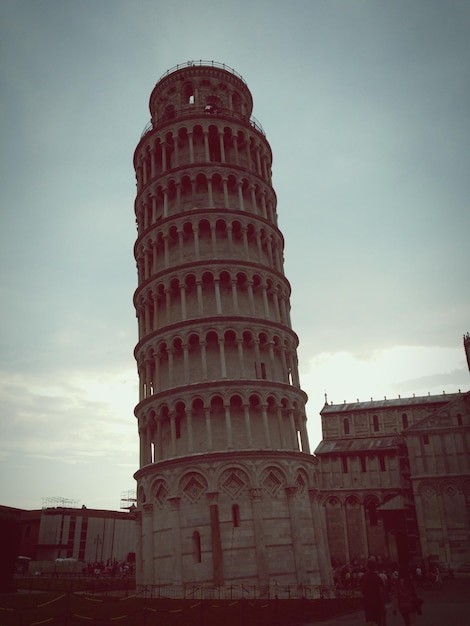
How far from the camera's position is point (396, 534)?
207 feet

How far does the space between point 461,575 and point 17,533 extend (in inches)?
1607

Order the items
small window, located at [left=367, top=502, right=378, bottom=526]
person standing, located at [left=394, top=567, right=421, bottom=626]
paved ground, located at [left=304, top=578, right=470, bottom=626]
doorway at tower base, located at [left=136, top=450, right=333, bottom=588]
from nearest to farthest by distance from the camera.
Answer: person standing, located at [left=394, top=567, right=421, bottom=626] < paved ground, located at [left=304, top=578, right=470, bottom=626] < doorway at tower base, located at [left=136, top=450, right=333, bottom=588] < small window, located at [left=367, top=502, right=378, bottom=526]

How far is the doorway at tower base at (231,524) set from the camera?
31031mm

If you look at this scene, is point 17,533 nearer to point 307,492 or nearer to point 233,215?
point 307,492

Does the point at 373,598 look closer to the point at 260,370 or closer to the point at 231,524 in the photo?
the point at 231,524

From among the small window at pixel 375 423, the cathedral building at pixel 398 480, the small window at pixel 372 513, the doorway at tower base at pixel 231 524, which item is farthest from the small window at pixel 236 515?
the small window at pixel 375 423

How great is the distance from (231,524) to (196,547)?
2.43m

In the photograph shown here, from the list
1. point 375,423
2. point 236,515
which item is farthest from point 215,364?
point 375,423

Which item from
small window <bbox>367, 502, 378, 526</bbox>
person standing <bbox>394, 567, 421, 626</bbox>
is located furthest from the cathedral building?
person standing <bbox>394, 567, 421, 626</bbox>

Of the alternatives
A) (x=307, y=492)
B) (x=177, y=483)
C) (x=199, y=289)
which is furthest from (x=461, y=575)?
(x=199, y=289)

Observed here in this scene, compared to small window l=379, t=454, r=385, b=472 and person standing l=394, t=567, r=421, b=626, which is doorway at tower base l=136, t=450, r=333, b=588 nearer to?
person standing l=394, t=567, r=421, b=626

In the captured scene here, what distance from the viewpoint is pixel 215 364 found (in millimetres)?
36250

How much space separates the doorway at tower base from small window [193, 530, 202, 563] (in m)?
0.05

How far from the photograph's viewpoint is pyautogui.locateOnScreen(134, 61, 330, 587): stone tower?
32062 millimetres
